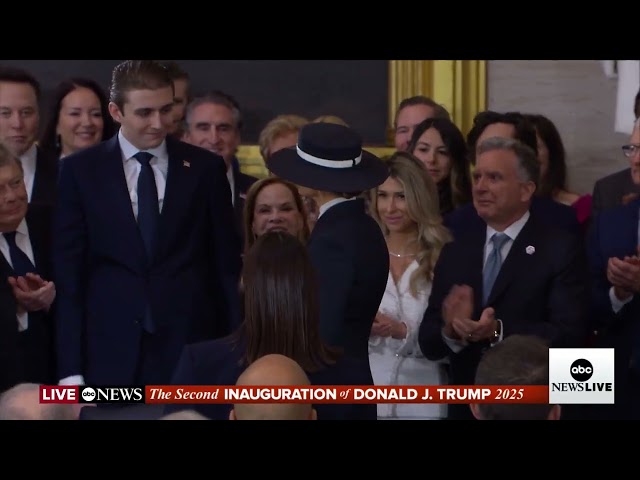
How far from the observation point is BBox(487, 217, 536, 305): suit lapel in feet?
19.9

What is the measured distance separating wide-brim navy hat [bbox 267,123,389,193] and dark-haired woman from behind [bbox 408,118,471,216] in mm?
196

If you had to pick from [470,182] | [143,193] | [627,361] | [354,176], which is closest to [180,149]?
[143,193]

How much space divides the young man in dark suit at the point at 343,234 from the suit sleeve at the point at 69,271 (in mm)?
769

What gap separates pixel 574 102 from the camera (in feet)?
20.0

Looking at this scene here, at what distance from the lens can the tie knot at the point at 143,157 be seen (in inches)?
237

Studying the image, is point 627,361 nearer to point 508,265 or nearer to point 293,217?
point 508,265

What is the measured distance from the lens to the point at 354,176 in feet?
19.4

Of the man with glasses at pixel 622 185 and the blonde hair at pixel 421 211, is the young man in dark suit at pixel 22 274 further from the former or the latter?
the man with glasses at pixel 622 185

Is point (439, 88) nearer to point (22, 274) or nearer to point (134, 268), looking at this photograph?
point (134, 268)

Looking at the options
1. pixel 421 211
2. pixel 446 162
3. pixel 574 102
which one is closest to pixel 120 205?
pixel 421 211

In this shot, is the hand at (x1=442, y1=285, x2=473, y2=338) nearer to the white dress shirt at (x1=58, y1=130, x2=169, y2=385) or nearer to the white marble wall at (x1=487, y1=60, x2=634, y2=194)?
the white marble wall at (x1=487, y1=60, x2=634, y2=194)

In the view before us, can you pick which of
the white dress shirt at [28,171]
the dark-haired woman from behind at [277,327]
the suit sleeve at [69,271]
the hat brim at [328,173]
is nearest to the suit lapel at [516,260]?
the hat brim at [328,173]

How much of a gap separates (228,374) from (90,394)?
0.58 m
